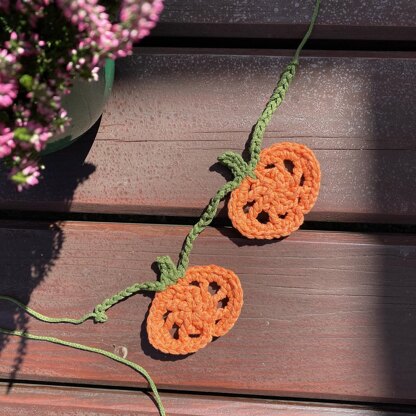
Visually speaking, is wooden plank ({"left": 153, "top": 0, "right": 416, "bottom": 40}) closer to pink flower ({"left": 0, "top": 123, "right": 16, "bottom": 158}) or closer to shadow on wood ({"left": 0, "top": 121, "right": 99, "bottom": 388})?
shadow on wood ({"left": 0, "top": 121, "right": 99, "bottom": 388})

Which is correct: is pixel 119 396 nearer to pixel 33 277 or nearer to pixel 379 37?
pixel 33 277

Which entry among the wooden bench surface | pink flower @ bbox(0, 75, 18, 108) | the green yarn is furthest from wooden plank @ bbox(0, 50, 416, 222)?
pink flower @ bbox(0, 75, 18, 108)

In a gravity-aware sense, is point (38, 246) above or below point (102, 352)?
above

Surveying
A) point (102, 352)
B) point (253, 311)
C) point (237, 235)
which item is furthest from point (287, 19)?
point (102, 352)

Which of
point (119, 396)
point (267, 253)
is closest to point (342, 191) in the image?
point (267, 253)

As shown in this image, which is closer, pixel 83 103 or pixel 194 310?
pixel 83 103

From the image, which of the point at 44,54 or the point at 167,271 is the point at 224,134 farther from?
the point at 44,54
